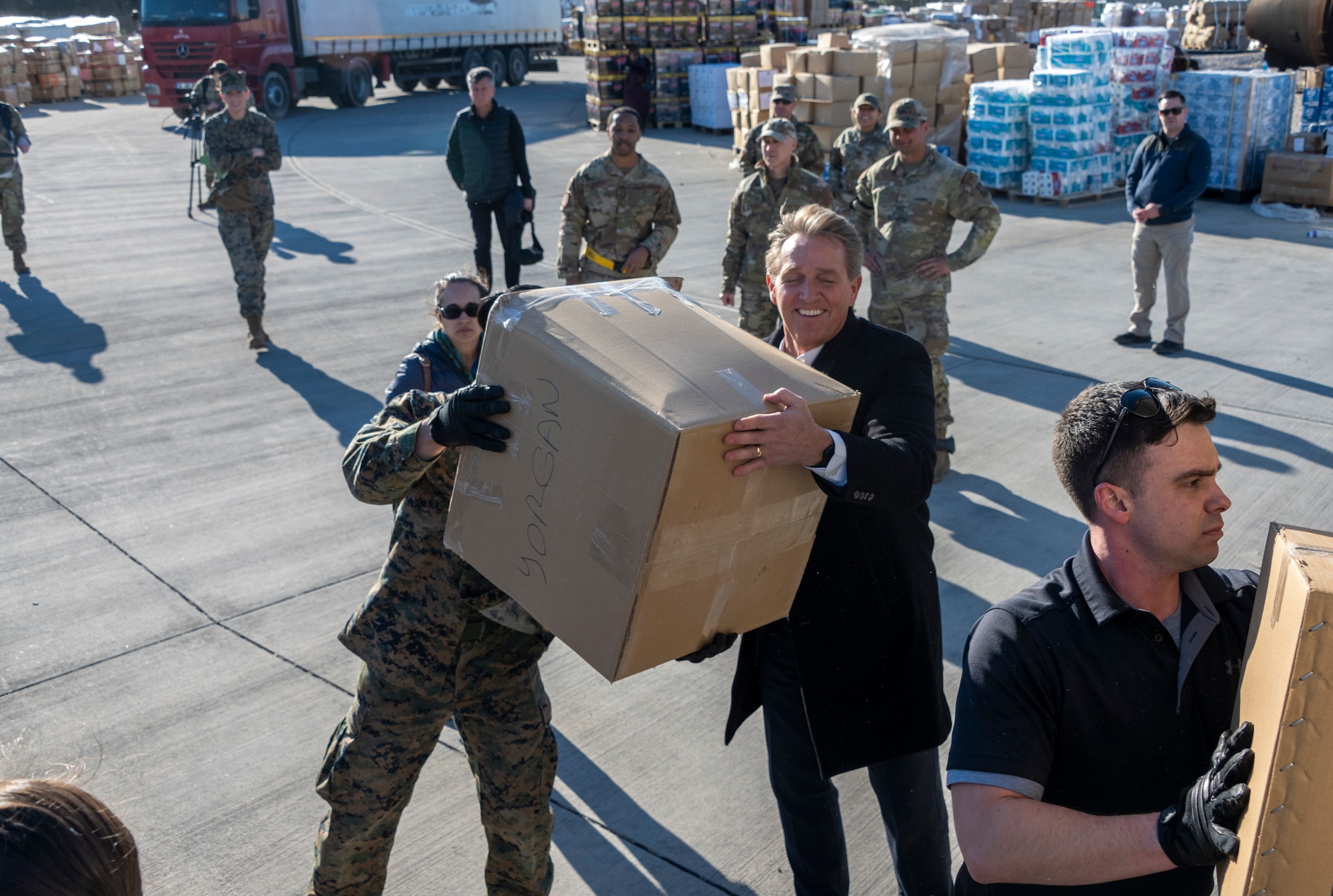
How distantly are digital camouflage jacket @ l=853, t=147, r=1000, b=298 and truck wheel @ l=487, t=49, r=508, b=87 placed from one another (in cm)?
2389

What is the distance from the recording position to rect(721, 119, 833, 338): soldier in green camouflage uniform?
6.71 m

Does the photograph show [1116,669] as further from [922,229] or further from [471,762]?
[922,229]

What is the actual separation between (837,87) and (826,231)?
12577 mm

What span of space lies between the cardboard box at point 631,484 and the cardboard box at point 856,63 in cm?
1312

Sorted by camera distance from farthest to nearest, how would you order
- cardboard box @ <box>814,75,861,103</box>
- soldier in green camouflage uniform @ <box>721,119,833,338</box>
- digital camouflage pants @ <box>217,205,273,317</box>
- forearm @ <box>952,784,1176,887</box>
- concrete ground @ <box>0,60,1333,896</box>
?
cardboard box @ <box>814,75,861,103</box>
digital camouflage pants @ <box>217,205,273,317</box>
soldier in green camouflage uniform @ <box>721,119,833,338</box>
concrete ground @ <box>0,60,1333,896</box>
forearm @ <box>952,784,1176,887</box>

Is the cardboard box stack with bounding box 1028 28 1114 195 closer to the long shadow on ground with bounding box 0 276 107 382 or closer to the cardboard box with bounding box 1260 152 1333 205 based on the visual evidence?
the cardboard box with bounding box 1260 152 1333 205

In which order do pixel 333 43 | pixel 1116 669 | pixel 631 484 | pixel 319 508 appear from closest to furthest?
pixel 1116 669 → pixel 631 484 → pixel 319 508 → pixel 333 43

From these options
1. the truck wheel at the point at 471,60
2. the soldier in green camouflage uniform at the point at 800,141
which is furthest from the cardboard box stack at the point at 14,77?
the soldier in green camouflage uniform at the point at 800,141

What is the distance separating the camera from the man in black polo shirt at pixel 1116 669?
1798mm

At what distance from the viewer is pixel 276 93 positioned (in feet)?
75.0

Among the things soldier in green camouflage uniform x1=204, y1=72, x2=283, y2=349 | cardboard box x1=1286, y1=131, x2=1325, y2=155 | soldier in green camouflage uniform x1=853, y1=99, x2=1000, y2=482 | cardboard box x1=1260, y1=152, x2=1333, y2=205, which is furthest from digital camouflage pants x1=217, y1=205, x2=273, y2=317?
cardboard box x1=1286, y1=131, x2=1325, y2=155

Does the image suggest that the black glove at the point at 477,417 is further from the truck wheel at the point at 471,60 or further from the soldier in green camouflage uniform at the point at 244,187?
the truck wheel at the point at 471,60

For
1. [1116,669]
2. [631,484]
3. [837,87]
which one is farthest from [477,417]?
[837,87]

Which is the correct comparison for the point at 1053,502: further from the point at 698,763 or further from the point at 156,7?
the point at 156,7
